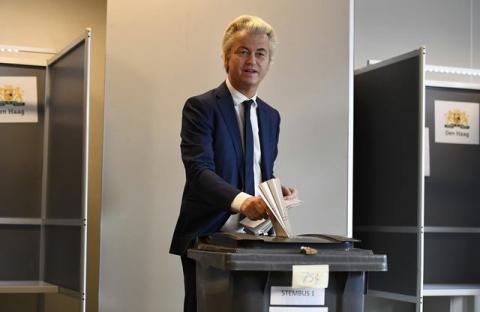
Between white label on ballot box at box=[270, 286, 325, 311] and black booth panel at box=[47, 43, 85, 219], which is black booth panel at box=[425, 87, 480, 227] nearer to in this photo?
black booth panel at box=[47, 43, 85, 219]

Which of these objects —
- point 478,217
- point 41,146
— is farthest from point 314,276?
point 478,217

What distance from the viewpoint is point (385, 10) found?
4.70 m

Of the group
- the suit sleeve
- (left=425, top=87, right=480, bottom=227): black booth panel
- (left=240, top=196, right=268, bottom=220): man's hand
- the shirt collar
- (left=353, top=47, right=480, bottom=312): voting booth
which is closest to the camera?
(left=240, top=196, right=268, bottom=220): man's hand

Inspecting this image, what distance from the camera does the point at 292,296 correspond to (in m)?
1.96

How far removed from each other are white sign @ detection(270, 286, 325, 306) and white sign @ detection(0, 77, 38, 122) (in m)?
2.35

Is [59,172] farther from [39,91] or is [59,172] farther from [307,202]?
[307,202]

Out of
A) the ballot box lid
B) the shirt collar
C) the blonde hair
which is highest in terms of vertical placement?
the blonde hair

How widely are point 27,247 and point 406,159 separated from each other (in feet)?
6.78

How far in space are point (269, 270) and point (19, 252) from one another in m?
2.35

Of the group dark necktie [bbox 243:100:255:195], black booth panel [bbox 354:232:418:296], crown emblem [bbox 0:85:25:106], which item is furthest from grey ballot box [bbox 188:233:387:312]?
crown emblem [bbox 0:85:25:106]

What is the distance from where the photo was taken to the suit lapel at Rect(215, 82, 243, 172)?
7.65ft

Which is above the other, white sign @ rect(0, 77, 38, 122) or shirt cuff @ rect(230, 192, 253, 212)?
white sign @ rect(0, 77, 38, 122)

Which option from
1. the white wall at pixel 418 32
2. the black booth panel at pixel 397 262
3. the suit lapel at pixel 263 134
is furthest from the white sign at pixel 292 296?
the white wall at pixel 418 32

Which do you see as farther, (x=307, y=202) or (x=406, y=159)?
(x=406, y=159)
